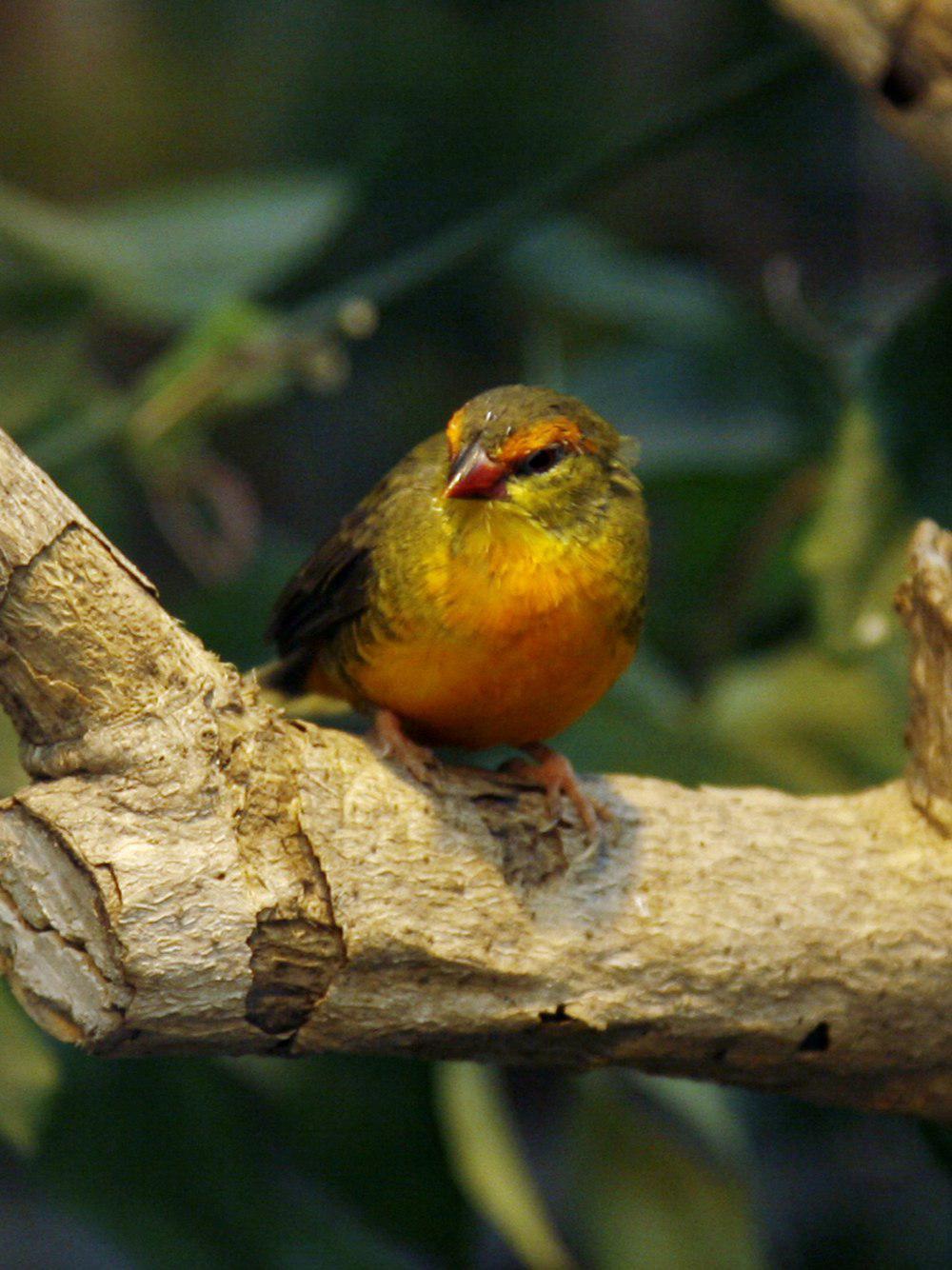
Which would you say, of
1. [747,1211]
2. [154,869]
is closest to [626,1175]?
[747,1211]

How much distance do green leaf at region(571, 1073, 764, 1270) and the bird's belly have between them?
1.45m

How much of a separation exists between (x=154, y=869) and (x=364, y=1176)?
1736 millimetres

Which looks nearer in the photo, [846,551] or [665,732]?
[846,551]

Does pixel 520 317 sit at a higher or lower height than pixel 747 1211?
higher

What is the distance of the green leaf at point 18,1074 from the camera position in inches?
109

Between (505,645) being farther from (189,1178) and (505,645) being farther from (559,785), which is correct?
(189,1178)

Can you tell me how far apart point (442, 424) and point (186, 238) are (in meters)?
1.77

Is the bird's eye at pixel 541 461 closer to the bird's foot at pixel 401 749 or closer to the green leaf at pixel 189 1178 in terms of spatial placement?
the bird's foot at pixel 401 749

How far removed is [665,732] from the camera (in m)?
3.30

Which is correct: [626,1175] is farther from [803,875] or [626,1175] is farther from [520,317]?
[520,317]

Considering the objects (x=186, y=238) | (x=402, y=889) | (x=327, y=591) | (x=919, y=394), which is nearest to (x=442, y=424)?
(x=186, y=238)

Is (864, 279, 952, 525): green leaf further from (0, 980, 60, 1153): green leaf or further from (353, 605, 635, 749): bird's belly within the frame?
(0, 980, 60, 1153): green leaf

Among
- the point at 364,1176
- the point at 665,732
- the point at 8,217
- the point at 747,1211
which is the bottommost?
the point at 747,1211

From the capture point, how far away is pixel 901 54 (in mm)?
2709
